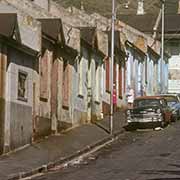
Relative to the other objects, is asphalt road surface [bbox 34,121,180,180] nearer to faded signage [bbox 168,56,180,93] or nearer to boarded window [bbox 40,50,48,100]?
boarded window [bbox 40,50,48,100]

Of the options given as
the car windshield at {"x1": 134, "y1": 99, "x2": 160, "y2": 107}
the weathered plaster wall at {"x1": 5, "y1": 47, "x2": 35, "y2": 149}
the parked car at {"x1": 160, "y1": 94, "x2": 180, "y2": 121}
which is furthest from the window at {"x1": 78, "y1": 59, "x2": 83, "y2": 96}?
the weathered plaster wall at {"x1": 5, "y1": 47, "x2": 35, "y2": 149}

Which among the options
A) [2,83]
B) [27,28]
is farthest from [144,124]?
[2,83]

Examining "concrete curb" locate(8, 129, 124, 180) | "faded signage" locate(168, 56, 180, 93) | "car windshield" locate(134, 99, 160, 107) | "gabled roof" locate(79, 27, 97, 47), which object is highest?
"gabled roof" locate(79, 27, 97, 47)

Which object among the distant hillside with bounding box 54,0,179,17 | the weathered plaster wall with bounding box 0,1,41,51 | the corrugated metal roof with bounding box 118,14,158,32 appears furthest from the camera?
the distant hillside with bounding box 54,0,179,17

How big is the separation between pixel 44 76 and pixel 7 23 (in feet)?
19.4

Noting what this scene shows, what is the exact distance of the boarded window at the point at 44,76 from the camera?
89.1 ft

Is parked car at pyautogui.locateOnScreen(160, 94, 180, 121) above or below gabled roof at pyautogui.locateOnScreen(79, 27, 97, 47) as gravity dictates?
below

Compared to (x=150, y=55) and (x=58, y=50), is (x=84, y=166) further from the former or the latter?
(x=150, y=55)

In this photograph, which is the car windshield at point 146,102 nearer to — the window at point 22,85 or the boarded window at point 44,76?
the boarded window at point 44,76

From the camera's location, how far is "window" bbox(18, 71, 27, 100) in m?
24.4

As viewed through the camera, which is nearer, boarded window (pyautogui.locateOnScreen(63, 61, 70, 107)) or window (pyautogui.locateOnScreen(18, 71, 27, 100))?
window (pyautogui.locateOnScreen(18, 71, 27, 100))

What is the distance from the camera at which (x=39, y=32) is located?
25.4 m

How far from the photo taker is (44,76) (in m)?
27.5

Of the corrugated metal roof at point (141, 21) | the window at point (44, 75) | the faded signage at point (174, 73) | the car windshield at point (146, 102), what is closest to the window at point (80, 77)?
the car windshield at point (146, 102)
